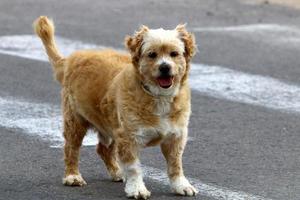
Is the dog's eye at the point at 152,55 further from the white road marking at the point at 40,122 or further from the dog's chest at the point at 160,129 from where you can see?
the white road marking at the point at 40,122

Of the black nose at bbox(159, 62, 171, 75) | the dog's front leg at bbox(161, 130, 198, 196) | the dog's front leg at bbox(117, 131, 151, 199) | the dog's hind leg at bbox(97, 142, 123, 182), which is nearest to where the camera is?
the black nose at bbox(159, 62, 171, 75)

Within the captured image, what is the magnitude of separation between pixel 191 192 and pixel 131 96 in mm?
820

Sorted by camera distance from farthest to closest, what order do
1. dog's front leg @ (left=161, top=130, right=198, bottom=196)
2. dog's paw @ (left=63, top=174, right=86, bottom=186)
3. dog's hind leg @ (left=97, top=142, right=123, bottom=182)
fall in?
dog's hind leg @ (left=97, top=142, right=123, bottom=182) < dog's paw @ (left=63, top=174, right=86, bottom=186) < dog's front leg @ (left=161, top=130, right=198, bottom=196)

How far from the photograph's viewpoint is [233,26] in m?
16.2

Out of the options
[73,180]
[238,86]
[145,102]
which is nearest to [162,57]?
[145,102]

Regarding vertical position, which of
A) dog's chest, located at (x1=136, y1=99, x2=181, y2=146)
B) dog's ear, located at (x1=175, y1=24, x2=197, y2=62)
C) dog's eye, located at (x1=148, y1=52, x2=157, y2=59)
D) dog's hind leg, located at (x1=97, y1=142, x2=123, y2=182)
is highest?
dog's ear, located at (x1=175, y1=24, x2=197, y2=62)

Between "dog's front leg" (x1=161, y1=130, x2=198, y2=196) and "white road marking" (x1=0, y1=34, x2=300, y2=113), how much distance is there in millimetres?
3366

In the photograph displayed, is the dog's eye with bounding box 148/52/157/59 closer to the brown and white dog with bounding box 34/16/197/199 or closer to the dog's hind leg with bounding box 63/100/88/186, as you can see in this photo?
the brown and white dog with bounding box 34/16/197/199

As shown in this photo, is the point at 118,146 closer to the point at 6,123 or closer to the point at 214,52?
the point at 6,123

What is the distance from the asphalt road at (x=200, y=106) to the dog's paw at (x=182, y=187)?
64mm

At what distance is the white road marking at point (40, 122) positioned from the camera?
26.9 ft

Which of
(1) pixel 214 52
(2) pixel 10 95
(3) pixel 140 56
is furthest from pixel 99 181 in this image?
(1) pixel 214 52

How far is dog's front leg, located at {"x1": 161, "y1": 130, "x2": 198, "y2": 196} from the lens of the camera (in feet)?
24.7

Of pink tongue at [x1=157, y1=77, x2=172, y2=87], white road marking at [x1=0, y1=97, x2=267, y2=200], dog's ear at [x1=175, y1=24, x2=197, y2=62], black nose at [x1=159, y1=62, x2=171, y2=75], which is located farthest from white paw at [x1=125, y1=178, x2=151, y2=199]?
dog's ear at [x1=175, y1=24, x2=197, y2=62]
